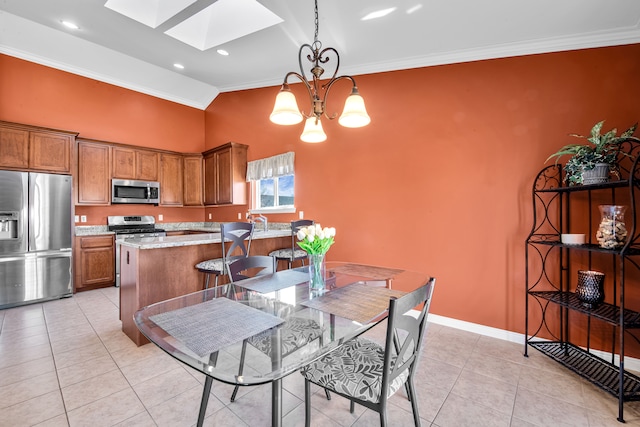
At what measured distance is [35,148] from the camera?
3.62 m

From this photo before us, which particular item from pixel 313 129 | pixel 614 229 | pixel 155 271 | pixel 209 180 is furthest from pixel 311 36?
pixel 209 180

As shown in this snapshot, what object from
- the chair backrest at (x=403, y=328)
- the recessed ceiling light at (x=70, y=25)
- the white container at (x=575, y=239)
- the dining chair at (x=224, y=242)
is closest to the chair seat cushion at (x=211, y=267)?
the dining chair at (x=224, y=242)

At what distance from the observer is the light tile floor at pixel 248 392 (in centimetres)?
165

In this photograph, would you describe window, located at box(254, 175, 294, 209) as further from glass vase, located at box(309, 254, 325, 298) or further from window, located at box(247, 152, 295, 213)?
glass vase, located at box(309, 254, 325, 298)

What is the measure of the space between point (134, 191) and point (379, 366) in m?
4.92

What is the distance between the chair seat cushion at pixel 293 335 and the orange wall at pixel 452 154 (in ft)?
6.75

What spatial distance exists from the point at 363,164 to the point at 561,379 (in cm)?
257

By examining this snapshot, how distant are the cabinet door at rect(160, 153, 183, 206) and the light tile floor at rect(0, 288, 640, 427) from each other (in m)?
2.93

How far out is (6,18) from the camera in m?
3.41

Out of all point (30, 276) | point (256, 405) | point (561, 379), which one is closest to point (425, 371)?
point (561, 379)

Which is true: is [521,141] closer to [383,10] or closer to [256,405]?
[383,10]

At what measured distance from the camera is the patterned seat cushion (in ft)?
4.05

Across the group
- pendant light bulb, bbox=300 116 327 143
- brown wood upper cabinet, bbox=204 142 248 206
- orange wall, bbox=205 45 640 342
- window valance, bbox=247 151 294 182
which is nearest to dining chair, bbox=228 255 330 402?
pendant light bulb, bbox=300 116 327 143

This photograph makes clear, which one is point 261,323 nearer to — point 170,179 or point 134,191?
point 134,191
